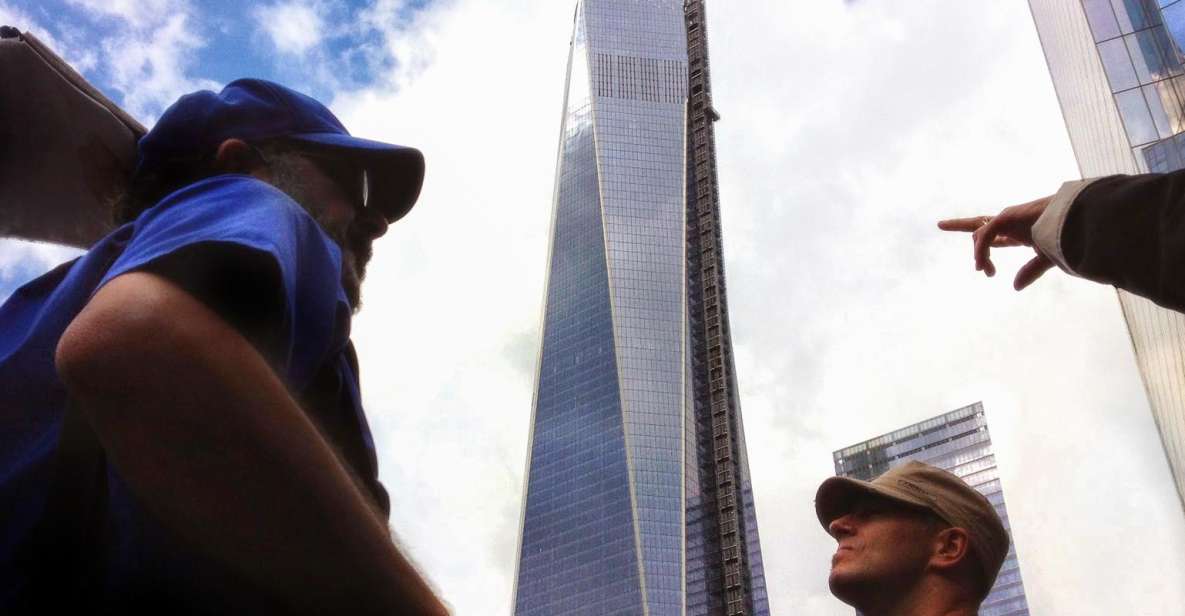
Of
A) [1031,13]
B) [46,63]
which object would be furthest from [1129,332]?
[46,63]

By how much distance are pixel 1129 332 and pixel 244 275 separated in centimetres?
1875

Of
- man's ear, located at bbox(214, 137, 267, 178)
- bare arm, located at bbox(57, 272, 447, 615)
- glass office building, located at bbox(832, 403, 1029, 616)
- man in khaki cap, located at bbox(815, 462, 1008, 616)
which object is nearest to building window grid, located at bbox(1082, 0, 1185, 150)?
man in khaki cap, located at bbox(815, 462, 1008, 616)

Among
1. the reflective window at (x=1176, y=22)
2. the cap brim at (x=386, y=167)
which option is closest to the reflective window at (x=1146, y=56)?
the reflective window at (x=1176, y=22)

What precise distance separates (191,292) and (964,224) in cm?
268

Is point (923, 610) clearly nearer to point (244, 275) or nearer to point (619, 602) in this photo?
point (244, 275)

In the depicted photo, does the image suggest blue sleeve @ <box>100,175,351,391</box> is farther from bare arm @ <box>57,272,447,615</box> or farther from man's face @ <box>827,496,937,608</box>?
man's face @ <box>827,496,937,608</box>

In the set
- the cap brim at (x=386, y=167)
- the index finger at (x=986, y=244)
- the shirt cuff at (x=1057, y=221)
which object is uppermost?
the index finger at (x=986, y=244)

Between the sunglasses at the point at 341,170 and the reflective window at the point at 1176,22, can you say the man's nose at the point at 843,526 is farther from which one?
the reflective window at the point at 1176,22

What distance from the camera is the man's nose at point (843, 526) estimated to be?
9.63 feet

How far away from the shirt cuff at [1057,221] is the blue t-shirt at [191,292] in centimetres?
198

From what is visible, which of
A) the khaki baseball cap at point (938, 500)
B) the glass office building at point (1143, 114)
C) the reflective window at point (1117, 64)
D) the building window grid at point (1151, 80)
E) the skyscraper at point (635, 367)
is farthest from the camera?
the skyscraper at point (635, 367)

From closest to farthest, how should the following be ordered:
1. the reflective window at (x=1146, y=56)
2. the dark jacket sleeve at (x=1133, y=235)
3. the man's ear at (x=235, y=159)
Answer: the man's ear at (x=235, y=159) < the dark jacket sleeve at (x=1133, y=235) < the reflective window at (x=1146, y=56)

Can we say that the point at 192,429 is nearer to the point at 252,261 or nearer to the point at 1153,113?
the point at 252,261

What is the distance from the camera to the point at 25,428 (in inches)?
32.1
